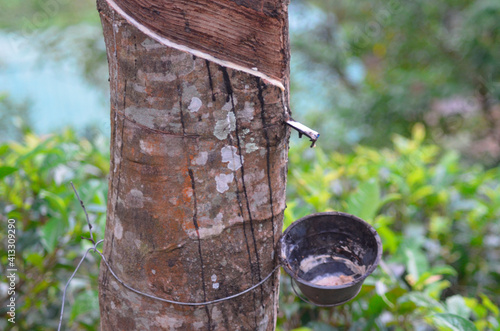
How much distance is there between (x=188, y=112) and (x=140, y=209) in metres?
0.26

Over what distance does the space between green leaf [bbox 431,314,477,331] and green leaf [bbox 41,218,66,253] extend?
1.48 meters

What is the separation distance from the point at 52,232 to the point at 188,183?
1124 millimetres

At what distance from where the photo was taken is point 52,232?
1863 mm

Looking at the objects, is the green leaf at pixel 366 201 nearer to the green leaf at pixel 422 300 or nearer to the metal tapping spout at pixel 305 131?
the green leaf at pixel 422 300

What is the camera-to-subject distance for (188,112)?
967 millimetres

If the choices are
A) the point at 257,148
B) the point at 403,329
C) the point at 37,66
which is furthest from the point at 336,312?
the point at 37,66

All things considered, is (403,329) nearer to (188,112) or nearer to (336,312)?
(336,312)

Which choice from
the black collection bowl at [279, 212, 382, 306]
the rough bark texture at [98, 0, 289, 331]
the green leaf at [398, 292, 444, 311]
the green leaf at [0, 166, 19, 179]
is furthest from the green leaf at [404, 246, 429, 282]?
the green leaf at [0, 166, 19, 179]

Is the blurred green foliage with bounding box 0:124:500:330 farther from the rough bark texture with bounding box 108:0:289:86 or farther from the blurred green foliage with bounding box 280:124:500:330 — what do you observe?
the rough bark texture with bounding box 108:0:289:86

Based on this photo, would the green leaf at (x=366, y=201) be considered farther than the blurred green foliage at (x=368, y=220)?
Yes

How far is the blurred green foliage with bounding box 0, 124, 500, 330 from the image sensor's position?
5.96 feet

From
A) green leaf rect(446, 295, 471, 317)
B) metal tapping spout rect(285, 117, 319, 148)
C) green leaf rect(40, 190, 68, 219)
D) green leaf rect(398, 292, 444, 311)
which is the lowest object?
green leaf rect(446, 295, 471, 317)

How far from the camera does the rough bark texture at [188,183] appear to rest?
3.17ft

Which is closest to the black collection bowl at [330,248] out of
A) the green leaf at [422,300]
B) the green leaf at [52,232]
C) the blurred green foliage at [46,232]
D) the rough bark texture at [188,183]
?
the rough bark texture at [188,183]
